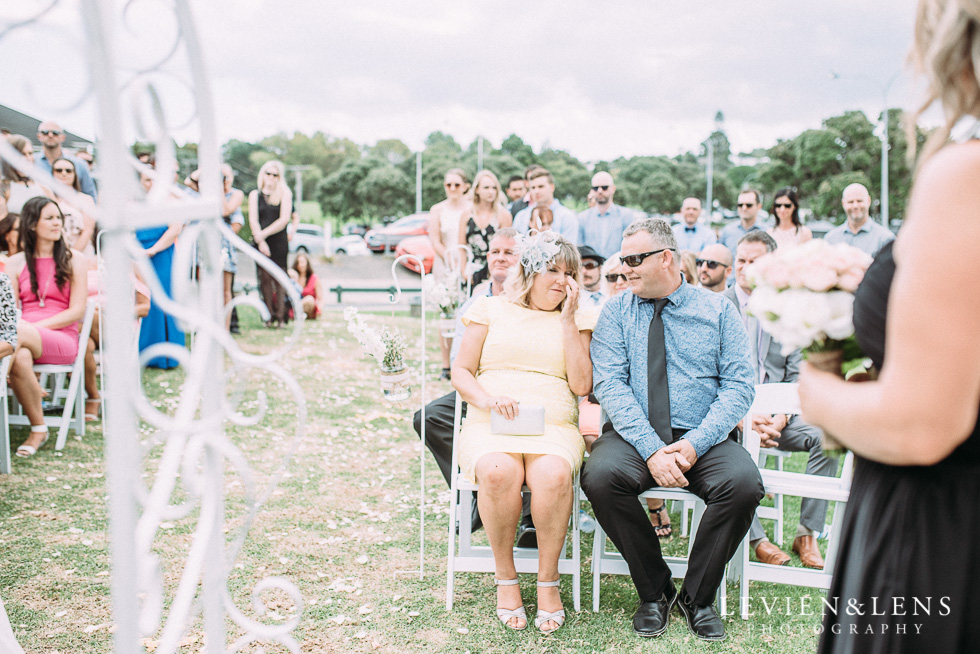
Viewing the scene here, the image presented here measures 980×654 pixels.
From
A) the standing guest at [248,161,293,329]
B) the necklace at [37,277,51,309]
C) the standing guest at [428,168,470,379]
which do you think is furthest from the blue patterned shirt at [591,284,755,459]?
the standing guest at [248,161,293,329]

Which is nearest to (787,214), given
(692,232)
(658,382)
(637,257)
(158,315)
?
(692,232)

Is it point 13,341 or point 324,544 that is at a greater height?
point 13,341

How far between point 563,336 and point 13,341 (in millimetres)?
3314

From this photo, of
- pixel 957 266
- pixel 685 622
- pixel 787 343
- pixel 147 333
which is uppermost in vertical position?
pixel 957 266

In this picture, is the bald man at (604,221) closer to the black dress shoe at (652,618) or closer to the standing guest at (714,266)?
the standing guest at (714,266)

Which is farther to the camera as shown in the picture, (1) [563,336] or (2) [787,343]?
(1) [563,336]

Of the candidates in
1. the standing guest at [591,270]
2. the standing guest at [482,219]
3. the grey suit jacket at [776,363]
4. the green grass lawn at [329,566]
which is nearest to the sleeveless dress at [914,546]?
the green grass lawn at [329,566]

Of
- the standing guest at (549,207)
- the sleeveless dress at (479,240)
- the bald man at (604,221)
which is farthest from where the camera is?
the bald man at (604,221)

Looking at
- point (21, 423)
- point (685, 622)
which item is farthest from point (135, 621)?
point (21, 423)

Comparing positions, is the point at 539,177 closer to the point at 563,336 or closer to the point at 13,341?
the point at 563,336

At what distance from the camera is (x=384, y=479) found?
503 cm

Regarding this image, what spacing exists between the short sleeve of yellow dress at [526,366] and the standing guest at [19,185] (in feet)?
13.4

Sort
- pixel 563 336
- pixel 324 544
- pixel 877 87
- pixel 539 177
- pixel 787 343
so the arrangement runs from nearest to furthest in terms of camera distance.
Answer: pixel 787 343
pixel 563 336
pixel 324 544
pixel 539 177
pixel 877 87

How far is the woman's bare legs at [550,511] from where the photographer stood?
10.7 feet
